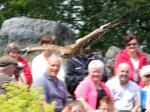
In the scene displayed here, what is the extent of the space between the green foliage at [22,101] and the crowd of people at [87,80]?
1.77 m

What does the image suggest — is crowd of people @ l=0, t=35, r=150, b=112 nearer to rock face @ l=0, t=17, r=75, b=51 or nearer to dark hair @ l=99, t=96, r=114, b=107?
dark hair @ l=99, t=96, r=114, b=107

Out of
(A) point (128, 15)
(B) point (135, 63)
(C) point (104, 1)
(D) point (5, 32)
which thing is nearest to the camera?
(B) point (135, 63)

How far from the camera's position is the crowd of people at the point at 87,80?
424 inches

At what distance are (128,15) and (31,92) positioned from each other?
21.4 ft

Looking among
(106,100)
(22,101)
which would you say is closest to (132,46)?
(106,100)

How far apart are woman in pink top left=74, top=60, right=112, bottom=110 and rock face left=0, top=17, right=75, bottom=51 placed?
626 centimetres

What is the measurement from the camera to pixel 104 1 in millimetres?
18938

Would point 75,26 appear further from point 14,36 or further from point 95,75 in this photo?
point 95,75

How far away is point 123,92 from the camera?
11844 mm

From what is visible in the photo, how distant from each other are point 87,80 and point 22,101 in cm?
329

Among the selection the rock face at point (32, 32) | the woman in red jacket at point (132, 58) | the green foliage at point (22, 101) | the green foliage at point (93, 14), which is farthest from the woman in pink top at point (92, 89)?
the green foliage at point (93, 14)

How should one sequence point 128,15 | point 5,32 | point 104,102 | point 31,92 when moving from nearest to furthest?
point 31,92, point 104,102, point 128,15, point 5,32

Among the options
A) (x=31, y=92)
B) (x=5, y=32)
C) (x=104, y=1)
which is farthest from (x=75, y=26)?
(x=31, y=92)

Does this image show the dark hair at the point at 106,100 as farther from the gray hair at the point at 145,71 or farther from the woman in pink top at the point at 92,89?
the gray hair at the point at 145,71
